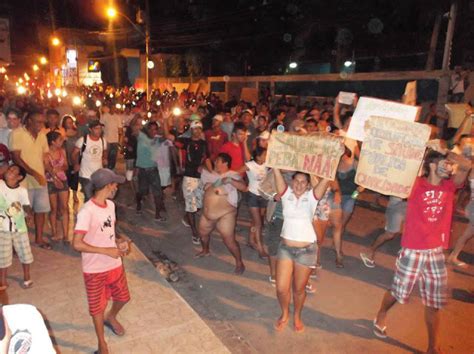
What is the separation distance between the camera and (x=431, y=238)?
4.02 metres

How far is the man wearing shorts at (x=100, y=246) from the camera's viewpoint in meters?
3.64

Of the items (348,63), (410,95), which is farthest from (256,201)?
(348,63)

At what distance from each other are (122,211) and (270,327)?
16.7 ft

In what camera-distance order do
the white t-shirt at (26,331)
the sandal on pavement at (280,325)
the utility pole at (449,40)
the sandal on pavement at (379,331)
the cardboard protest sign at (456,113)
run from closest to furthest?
the white t-shirt at (26,331) < the sandal on pavement at (379,331) < the sandal on pavement at (280,325) < the cardboard protest sign at (456,113) < the utility pole at (449,40)

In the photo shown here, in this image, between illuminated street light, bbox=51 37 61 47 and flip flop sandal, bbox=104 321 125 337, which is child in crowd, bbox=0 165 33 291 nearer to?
flip flop sandal, bbox=104 321 125 337

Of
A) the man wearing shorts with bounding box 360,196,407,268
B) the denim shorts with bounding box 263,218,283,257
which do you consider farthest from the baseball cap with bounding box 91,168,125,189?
the man wearing shorts with bounding box 360,196,407,268

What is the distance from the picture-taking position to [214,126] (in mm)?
8508

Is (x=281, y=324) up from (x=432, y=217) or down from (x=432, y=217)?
down

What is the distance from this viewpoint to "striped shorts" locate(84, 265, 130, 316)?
12.4ft

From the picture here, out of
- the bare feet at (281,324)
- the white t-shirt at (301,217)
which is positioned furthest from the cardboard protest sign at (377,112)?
the bare feet at (281,324)

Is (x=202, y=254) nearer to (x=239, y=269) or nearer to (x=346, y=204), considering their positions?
(x=239, y=269)

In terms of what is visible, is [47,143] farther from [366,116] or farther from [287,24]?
[287,24]

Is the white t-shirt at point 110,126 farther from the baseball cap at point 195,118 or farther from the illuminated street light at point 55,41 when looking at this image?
the illuminated street light at point 55,41

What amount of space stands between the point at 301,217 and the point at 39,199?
12.9 ft
